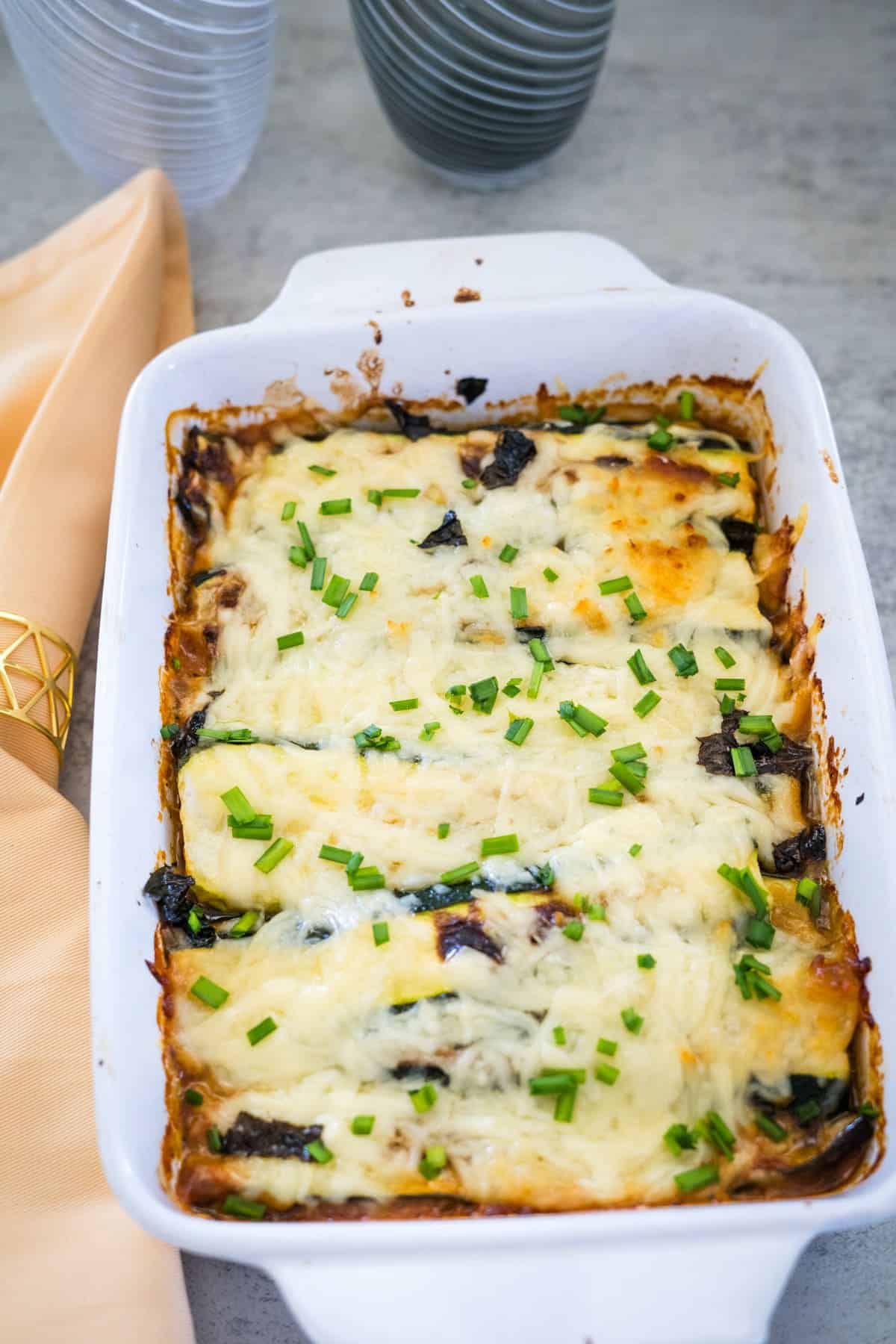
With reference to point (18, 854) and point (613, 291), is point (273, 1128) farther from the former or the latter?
point (613, 291)

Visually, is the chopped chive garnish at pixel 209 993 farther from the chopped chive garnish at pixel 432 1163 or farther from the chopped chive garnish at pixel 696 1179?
the chopped chive garnish at pixel 696 1179

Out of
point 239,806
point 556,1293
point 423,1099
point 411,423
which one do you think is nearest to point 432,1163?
point 423,1099

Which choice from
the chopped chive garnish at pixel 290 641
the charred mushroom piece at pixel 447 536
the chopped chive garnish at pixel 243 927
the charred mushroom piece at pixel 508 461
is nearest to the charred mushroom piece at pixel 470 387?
the charred mushroom piece at pixel 508 461

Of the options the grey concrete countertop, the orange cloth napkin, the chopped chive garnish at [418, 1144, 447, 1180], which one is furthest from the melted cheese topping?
the grey concrete countertop

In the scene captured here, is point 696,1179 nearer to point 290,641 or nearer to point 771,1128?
point 771,1128

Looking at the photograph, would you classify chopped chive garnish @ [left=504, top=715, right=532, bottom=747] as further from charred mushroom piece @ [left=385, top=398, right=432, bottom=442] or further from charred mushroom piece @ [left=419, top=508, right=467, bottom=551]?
charred mushroom piece @ [left=385, top=398, right=432, bottom=442]

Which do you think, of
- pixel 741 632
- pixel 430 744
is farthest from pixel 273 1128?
pixel 741 632
